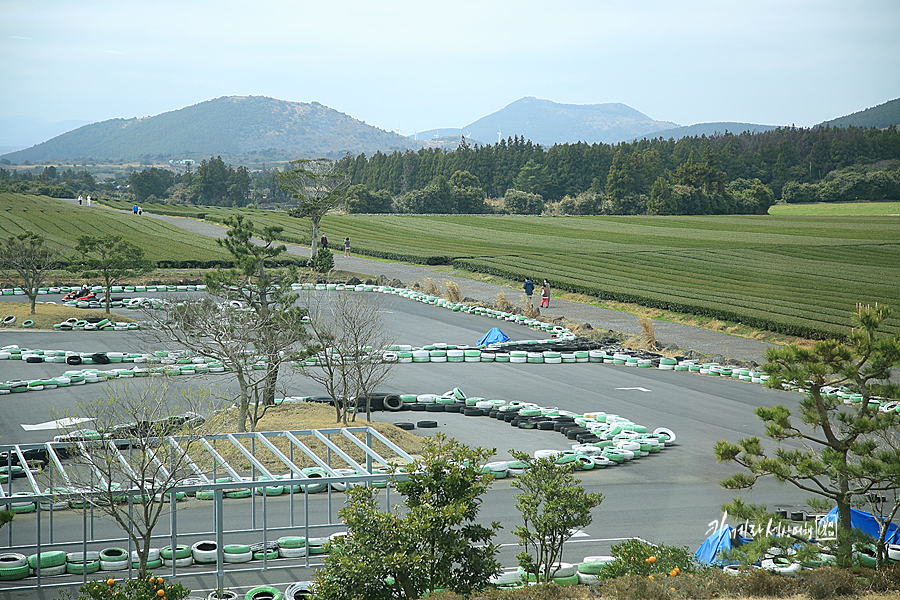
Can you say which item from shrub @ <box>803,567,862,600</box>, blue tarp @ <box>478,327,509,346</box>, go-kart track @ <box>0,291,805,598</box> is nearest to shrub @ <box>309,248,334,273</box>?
go-kart track @ <box>0,291,805,598</box>

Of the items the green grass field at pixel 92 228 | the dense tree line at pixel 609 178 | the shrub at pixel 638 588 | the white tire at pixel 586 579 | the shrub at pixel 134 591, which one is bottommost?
the white tire at pixel 586 579

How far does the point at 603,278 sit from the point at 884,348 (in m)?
45.2

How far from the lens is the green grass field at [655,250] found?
4628 centimetres

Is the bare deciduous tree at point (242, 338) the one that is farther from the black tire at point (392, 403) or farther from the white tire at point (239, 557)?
the white tire at point (239, 557)

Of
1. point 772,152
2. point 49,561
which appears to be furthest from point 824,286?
point 772,152

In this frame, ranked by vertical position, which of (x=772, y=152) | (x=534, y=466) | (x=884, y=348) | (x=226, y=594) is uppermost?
(x=772, y=152)

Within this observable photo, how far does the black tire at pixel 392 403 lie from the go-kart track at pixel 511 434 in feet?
0.70

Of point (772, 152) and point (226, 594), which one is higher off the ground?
point (772, 152)

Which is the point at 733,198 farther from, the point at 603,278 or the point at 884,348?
the point at 884,348

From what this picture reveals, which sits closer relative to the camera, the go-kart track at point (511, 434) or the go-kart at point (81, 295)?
the go-kart track at point (511, 434)

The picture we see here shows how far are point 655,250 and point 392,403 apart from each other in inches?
2129

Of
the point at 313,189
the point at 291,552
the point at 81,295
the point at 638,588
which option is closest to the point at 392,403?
the point at 291,552

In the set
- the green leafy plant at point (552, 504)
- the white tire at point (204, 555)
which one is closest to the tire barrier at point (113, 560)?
the white tire at point (204, 555)

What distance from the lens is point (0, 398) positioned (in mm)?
27328
